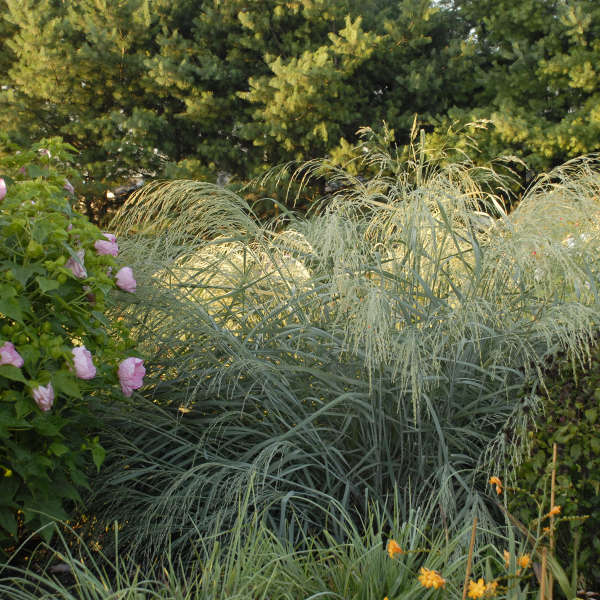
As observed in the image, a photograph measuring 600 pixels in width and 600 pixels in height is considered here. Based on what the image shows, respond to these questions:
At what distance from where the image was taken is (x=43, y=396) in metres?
1.83

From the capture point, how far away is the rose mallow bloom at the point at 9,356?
1.78 meters

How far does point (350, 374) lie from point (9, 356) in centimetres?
129

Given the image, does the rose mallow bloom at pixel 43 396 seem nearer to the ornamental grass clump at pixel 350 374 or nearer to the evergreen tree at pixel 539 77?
the ornamental grass clump at pixel 350 374

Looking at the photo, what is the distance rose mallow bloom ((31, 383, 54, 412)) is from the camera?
1.82 meters

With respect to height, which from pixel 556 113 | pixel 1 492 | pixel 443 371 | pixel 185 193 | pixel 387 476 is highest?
pixel 185 193

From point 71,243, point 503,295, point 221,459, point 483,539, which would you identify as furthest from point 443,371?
point 71,243

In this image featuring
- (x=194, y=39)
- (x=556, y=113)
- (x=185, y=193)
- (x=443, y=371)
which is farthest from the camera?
(x=194, y=39)

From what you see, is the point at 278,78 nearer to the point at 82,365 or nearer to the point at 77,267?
the point at 77,267

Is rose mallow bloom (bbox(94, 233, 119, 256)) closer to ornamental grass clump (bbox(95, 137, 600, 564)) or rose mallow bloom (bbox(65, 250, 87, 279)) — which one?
rose mallow bloom (bbox(65, 250, 87, 279))

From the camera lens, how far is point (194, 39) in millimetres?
11602

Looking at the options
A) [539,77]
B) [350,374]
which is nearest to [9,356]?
[350,374]

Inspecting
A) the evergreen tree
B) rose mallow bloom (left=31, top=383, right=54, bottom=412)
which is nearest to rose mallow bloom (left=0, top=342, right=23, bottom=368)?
Result: rose mallow bloom (left=31, top=383, right=54, bottom=412)

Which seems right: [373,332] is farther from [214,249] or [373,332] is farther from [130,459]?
[214,249]

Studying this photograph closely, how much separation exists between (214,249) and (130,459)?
1.48 m
